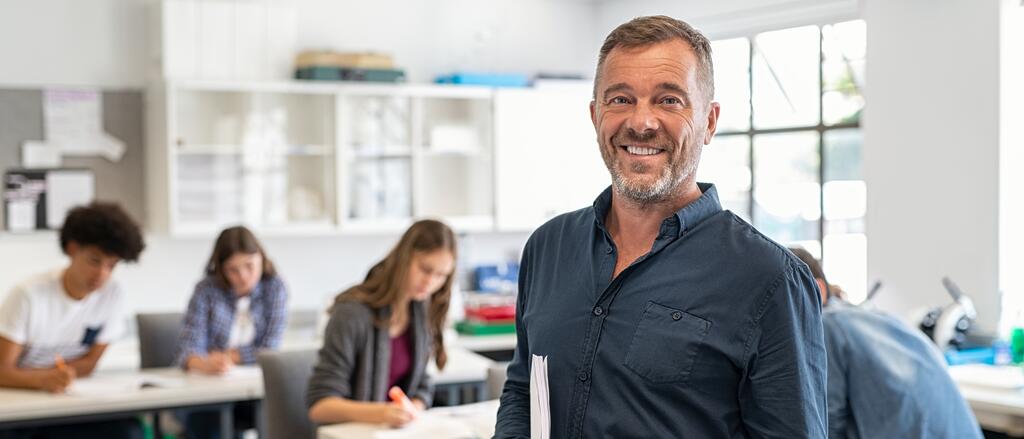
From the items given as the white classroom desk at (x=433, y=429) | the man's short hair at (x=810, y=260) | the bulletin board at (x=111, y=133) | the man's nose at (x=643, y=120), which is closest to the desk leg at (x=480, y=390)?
the white classroom desk at (x=433, y=429)

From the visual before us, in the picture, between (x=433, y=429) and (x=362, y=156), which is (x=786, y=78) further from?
(x=433, y=429)

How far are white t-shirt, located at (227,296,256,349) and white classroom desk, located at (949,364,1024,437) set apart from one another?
273 cm

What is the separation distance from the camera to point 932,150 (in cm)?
464

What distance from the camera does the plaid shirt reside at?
4.33 meters

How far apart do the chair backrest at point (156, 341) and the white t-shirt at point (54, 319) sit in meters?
0.44

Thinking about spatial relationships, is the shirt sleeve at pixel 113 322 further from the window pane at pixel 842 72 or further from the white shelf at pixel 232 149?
the window pane at pixel 842 72

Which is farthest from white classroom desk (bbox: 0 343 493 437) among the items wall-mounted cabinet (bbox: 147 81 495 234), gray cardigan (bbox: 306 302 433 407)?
wall-mounted cabinet (bbox: 147 81 495 234)

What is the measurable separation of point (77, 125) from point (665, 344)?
15.9ft

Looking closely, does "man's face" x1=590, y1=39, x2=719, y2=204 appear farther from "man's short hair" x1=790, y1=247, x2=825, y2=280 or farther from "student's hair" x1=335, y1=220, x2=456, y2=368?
"student's hair" x1=335, y1=220, x2=456, y2=368

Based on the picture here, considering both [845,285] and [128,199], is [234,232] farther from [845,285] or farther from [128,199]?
[845,285]

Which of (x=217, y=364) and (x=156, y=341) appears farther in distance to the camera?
(x=156, y=341)

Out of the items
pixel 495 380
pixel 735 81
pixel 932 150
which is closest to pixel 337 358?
pixel 495 380

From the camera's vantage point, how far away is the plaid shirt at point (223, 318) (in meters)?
4.33

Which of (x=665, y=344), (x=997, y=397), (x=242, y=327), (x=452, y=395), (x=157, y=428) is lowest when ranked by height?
(x=157, y=428)
